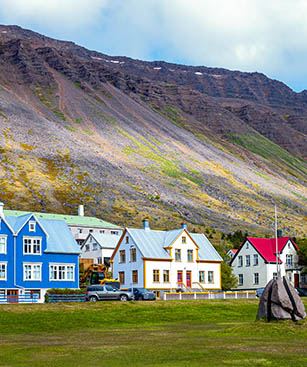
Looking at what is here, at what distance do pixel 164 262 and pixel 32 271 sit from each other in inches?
677

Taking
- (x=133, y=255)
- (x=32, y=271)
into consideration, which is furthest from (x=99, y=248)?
(x=32, y=271)

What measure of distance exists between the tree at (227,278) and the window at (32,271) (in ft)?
94.1

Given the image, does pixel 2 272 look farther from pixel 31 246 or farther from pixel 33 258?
pixel 31 246

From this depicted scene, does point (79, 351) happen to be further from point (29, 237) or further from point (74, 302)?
point (29, 237)

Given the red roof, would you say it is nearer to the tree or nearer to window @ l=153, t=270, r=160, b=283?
the tree

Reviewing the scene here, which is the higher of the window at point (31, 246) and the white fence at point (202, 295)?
the window at point (31, 246)

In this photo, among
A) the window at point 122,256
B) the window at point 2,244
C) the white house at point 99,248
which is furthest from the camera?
the white house at point 99,248

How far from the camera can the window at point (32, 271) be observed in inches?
2579

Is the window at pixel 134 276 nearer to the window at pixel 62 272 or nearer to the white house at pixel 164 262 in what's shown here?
the white house at pixel 164 262

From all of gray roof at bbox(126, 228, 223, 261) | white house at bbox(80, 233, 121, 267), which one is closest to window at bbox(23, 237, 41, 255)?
gray roof at bbox(126, 228, 223, 261)

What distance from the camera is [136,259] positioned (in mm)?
73562

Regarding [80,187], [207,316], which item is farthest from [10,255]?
[80,187]

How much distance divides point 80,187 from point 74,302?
145 m

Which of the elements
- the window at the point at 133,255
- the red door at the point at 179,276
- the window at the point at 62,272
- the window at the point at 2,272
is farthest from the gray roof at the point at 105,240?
the window at the point at 2,272
